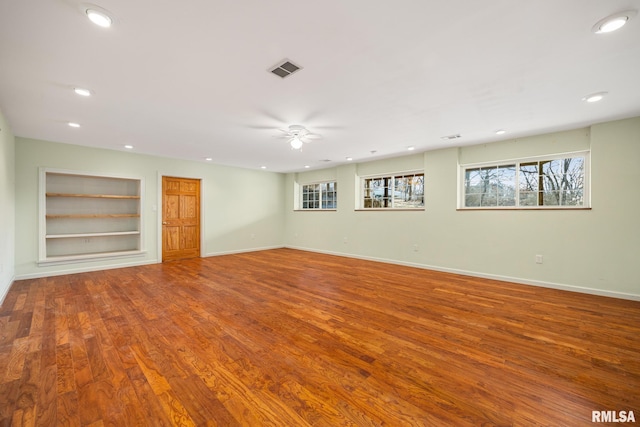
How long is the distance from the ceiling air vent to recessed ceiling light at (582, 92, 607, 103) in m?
3.12

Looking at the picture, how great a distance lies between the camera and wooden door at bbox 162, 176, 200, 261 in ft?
20.0

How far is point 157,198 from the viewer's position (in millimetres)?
5844

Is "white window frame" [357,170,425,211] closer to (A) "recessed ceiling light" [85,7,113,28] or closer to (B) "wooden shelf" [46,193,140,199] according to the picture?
(B) "wooden shelf" [46,193,140,199]

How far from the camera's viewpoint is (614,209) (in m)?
3.54

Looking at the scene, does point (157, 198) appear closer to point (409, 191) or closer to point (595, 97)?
point (409, 191)

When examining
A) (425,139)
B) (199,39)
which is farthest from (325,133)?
(199,39)

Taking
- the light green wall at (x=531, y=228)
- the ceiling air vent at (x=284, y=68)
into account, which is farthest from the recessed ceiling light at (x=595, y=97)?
the ceiling air vent at (x=284, y=68)

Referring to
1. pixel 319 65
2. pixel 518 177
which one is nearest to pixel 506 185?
pixel 518 177

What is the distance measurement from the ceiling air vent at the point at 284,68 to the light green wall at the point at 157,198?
191 inches

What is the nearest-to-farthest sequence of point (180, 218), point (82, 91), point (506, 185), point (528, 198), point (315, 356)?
point (315, 356)
point (82, 91)
point (528, 198)
point (506, 185)
point (180, 218)

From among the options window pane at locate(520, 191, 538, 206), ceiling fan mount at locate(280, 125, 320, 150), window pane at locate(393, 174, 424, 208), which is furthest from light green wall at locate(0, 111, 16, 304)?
A: window pane at locate(520, 191, 538, 206)

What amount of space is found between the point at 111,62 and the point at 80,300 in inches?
122

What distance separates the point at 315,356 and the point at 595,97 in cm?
393

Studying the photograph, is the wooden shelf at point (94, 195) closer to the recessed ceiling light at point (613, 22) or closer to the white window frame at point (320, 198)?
the white window frame at point (320, 198)
